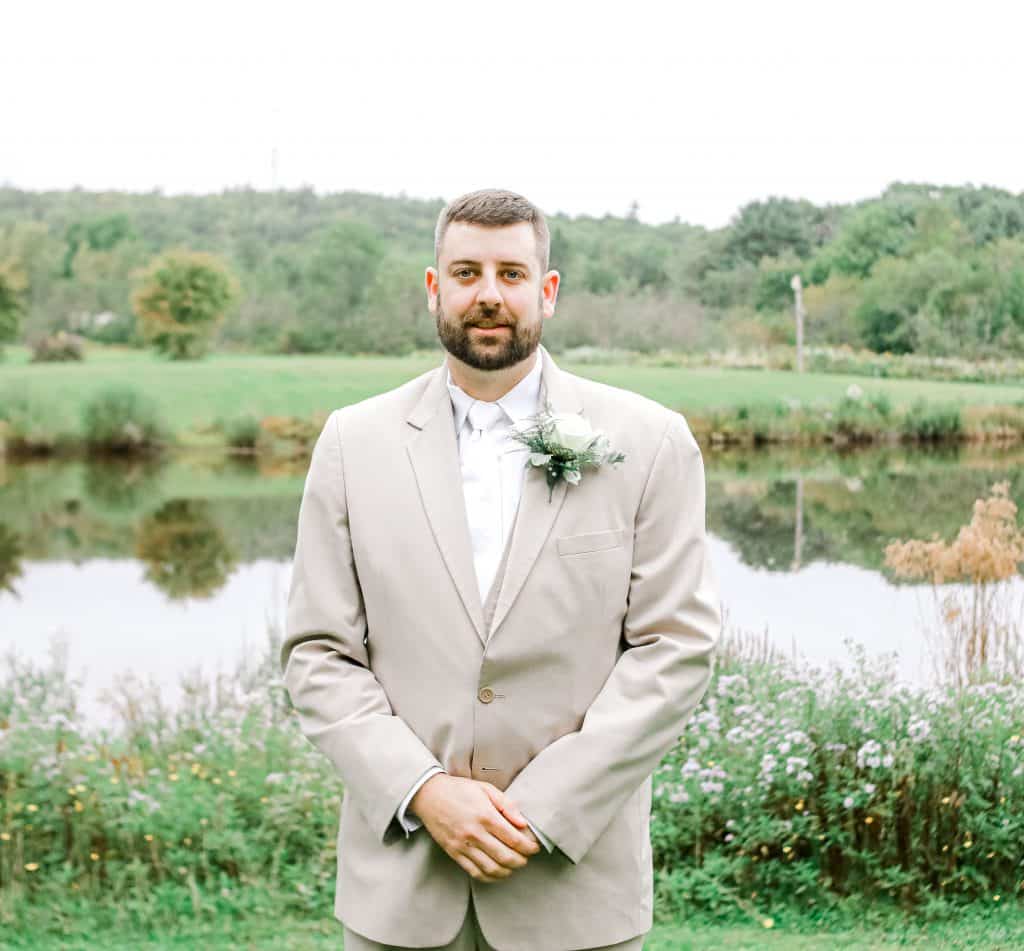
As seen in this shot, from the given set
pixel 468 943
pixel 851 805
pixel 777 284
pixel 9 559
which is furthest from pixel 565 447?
pixel 9 559

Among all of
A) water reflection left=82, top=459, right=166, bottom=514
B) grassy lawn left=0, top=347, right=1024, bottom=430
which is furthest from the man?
water reflection left=82, top=459, right=166, bottom=514

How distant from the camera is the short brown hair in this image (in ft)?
5.93

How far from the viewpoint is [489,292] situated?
179cm

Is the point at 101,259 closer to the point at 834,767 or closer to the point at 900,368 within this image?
the point at 900,368

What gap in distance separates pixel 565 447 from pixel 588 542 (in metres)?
0.15

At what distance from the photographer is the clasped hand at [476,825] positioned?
5.50 ft

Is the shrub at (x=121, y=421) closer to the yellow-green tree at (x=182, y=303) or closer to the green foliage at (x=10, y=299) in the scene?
the yellow-green tree at (x=182, y=303)

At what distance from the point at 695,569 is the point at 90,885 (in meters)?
3.08

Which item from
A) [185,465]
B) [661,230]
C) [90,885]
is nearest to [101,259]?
[185,465]

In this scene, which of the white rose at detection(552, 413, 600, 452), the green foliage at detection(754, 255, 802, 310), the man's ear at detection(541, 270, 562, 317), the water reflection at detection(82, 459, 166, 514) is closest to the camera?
the white rose at detection(552, 413, 600, 452)

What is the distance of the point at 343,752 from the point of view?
1.77m

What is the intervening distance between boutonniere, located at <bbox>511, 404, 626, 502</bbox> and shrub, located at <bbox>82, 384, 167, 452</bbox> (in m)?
12.6

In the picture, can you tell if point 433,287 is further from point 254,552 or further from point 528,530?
point 254,552

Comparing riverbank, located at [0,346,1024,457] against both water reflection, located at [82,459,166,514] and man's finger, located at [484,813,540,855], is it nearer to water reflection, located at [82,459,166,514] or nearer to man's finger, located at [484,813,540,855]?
water reflection, located at [82,459,166,514]
